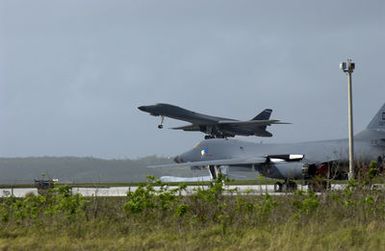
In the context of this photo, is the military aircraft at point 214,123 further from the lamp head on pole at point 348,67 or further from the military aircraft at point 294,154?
the lamp head on pole at point 348,67

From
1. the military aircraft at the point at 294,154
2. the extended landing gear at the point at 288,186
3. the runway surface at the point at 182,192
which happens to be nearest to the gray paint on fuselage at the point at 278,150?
the military aircraft at the point at 294,154

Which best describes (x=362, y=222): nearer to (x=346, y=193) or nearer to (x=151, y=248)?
(x=346, y=193)

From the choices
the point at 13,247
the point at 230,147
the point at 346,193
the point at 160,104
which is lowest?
the point at 13,247

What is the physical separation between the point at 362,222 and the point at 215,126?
5579 centimetres

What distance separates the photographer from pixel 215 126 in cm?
6669

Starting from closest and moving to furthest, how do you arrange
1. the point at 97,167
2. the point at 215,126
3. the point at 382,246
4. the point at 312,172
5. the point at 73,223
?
1. the point at 382,246
2. the point at 73,223
3. the point at 312,172
4. the point at 215,126
5. the point at 97,167

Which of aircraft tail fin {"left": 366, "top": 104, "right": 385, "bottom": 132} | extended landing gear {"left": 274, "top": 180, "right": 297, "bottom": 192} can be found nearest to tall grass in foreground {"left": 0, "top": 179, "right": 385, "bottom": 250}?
extended landing gear {"left": 274, "top": 180, "right": 297, "bottom": 192}

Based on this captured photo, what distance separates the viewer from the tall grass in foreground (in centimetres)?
917

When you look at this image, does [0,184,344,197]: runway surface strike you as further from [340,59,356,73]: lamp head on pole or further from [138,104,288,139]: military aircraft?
[138,104,288,139]: military aircraft

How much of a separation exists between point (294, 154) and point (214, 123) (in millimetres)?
29402

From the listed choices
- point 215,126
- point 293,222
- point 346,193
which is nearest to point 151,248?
point 293,222

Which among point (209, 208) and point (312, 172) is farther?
point (312, 172)

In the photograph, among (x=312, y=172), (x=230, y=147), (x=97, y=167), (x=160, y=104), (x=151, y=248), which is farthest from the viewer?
(x=97, y=167)

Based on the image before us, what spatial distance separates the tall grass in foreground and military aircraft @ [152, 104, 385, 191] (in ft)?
64.0
